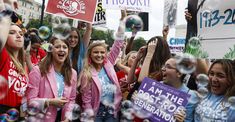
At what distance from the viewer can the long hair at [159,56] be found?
4.01 m

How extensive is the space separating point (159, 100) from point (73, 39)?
1.46 meters

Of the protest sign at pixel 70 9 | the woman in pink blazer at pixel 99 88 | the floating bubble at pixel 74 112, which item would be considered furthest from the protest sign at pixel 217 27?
the protest sign at pixel 70 9

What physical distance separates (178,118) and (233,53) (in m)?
1.11

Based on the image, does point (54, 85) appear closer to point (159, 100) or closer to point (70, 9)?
point (159, 100)

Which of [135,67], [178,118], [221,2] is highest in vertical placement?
[221,2]

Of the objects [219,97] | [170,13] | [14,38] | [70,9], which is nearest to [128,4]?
[170,13]

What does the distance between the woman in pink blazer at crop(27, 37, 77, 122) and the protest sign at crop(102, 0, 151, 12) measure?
2.25 metres

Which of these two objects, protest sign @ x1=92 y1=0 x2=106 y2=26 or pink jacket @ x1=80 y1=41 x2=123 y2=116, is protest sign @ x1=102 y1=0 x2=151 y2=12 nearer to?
protest sign @ x1=92 y1=0 x2=106 y2=26

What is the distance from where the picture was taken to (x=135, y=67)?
4.35 metres

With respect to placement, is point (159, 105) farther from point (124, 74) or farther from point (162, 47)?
point (124, 74)

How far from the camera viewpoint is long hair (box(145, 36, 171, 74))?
13.2ft

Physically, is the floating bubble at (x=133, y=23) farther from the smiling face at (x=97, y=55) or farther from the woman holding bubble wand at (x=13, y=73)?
the woman holding bubble wand at (x=13, y=73)

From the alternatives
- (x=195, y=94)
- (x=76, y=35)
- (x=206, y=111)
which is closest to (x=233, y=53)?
Answer: (x=195, y=94)

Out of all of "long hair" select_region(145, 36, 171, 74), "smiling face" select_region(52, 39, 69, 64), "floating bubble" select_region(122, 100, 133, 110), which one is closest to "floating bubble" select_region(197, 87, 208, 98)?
"long hair" select_region(145, 36, 171, 74)
